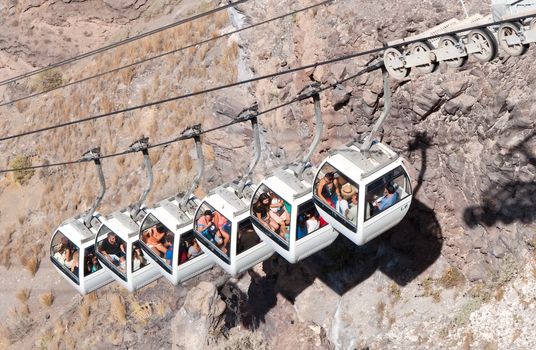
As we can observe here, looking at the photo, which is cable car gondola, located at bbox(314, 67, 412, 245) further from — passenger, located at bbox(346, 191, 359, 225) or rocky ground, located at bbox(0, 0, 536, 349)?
rocky ground, located at bbox(0, 0, 536, 349)

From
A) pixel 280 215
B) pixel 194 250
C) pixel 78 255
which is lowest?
pixel 78 255

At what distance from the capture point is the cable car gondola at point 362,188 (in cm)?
1361

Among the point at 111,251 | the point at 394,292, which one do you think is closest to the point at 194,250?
the point at 111,251

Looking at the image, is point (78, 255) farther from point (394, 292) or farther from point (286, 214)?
point (394, 292)

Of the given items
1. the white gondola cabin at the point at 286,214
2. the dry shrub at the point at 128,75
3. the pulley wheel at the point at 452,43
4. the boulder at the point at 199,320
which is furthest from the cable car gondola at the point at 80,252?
the dry shrub at the point at 128,75

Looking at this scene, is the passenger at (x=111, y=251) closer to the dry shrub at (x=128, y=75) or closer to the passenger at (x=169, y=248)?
the passenger at (x=169, y=248)

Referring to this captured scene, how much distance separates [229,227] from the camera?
1512cm

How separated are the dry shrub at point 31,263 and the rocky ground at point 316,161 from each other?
2.6 inches

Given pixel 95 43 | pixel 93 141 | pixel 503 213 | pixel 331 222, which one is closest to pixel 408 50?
pixel 331 222

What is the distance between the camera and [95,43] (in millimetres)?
30234

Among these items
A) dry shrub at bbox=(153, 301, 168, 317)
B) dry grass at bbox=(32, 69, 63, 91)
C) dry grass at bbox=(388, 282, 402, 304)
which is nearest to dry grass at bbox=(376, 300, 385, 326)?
dry grass at bbox=(388, 282, 402, 304)

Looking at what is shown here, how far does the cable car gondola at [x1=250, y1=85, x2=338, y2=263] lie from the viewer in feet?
47.0

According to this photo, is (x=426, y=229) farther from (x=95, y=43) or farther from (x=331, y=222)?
(x=95, y=43)

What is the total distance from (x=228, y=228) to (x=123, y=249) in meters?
2.89
